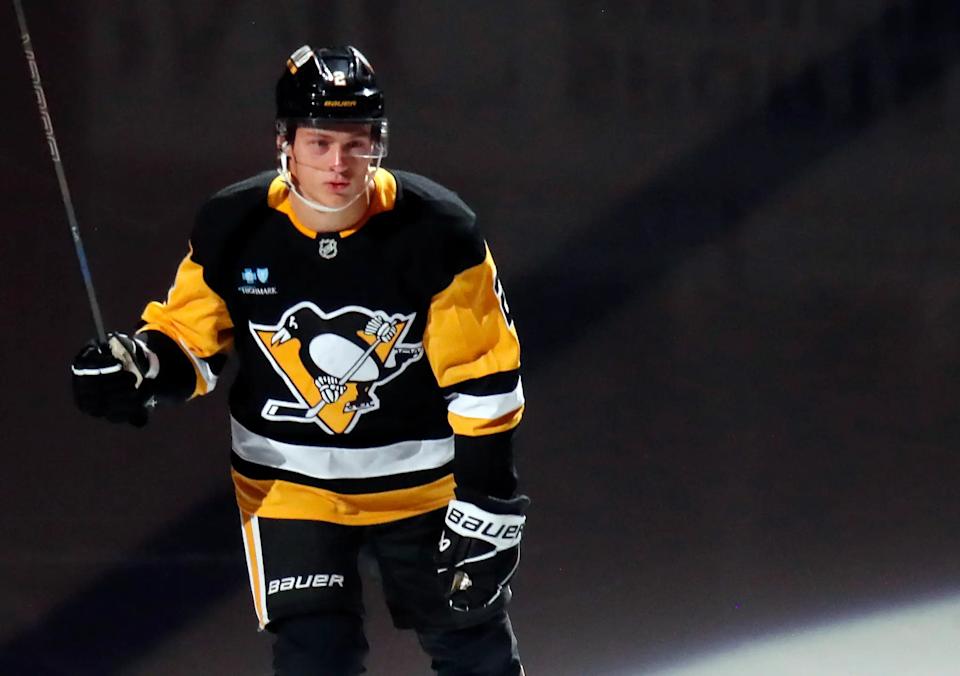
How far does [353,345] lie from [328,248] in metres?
0.13

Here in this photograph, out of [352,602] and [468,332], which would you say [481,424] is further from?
[352,602]

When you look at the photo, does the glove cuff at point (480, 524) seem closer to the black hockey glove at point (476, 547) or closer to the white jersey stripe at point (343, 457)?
the black hockey glove at point (476, 547)

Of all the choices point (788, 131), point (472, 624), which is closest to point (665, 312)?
point (788, 131)

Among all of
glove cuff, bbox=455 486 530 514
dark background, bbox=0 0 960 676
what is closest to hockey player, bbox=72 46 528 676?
glove cuff, bbox=455 486 530 514

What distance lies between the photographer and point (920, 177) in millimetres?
2955

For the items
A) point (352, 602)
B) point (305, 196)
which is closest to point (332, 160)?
point (305, 196)

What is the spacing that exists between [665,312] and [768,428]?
0.31m

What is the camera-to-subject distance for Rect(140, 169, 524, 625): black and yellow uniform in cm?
199

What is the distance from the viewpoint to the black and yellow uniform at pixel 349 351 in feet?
6.53

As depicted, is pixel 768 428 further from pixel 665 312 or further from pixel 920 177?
pixel 920 177

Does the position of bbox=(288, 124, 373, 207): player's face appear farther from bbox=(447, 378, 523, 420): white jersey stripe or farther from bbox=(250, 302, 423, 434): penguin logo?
bbox=(447, 378, 523, 420): white jersey stripe

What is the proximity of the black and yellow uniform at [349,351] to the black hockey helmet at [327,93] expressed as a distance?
12 centimetres

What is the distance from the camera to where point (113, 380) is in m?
1.92

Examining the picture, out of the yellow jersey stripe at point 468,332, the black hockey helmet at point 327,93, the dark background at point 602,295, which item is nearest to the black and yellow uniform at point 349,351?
the yellow jersey stripe at point 468,332
